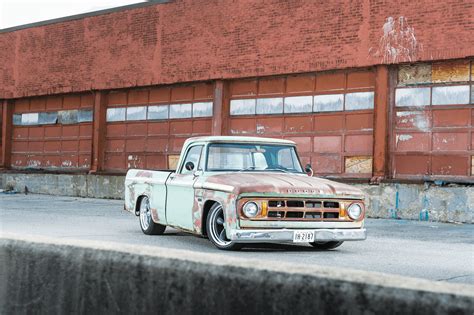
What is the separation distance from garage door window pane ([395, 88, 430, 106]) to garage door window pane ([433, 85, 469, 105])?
212mm

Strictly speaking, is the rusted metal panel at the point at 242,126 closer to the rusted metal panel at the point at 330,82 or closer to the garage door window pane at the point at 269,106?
the garage door window pane at the point at 269,106

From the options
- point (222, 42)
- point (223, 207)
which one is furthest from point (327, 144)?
point (223, 207)

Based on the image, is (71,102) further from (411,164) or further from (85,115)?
(411,164)

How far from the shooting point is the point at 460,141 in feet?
52.9

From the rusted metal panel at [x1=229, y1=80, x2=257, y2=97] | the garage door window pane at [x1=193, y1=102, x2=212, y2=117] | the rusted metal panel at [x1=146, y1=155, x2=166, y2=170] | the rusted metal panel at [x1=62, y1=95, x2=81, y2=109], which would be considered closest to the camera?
the rusted metal panel at [x1=229, y1=80, x2=257, y2=97]

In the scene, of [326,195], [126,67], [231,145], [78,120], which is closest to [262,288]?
[326,195]

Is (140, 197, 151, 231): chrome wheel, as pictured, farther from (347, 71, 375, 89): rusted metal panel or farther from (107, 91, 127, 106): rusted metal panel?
(107, 91, 127, 106): rusted metal panel

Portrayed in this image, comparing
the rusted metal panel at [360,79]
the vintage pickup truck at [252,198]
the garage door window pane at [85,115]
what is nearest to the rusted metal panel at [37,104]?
the garage door window pane at [85,115]

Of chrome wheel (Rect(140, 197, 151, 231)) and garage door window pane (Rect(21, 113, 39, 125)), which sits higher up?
garage door window pane (Rect(21, 113, 39, 125))

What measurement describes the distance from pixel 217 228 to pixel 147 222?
2300 millimetres

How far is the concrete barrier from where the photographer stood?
2.11 meters

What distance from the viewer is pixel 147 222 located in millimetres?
10797

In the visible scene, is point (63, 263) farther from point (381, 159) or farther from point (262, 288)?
point (381, 159)

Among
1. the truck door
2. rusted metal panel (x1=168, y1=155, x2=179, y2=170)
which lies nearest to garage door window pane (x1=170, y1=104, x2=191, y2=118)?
rusted metal panel (x1=168, y1=155, x2=179, y2=170)
